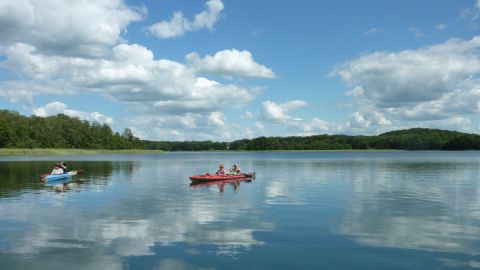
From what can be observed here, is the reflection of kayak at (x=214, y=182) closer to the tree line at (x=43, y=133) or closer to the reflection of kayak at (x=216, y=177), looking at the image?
the reflection of kayak at (x=216, y=177)

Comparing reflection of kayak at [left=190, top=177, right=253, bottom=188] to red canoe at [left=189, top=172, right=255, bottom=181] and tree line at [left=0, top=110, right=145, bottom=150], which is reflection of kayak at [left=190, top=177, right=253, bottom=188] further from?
tree line at [left=0, top=110, right=145, bottom=150]

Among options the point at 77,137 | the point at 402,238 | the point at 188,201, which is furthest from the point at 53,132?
the point at 402,238

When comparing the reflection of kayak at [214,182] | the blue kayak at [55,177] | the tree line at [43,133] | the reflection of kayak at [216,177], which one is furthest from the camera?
the tree line at [43,133]

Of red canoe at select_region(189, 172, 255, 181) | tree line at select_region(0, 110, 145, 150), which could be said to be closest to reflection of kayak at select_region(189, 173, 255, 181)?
red canoe at select_region(189, 172, 255, 181)

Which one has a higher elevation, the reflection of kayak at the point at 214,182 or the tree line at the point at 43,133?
the tree line at the point at 43,133

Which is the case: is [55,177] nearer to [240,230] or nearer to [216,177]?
[216,177]

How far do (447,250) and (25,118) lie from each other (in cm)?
18780

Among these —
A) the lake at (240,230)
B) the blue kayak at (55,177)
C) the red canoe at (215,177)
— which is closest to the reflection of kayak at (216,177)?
→ the red canoe at (215,177)

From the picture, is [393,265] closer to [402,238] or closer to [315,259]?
[315,259]

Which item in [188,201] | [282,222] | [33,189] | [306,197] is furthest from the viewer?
[33,189]

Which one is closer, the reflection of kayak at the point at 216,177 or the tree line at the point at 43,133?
the reflection of kayak at the point at 216,177

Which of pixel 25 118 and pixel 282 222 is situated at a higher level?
pixel 25 118

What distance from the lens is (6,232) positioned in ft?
64.1

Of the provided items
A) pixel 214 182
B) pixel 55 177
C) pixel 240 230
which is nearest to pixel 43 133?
pixel 55 177
